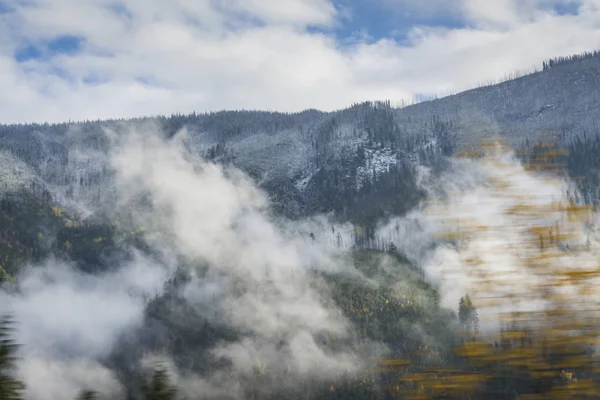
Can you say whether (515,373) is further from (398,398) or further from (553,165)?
(553,165)

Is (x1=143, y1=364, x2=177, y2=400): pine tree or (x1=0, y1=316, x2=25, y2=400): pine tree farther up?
(x1=0, y1=316, x2=25, y2=400): pine tree

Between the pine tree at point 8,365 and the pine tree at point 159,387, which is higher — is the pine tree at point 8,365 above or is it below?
above

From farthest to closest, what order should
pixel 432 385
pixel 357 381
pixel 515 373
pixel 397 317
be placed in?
pixel 397 317, pixel 357 381, pixel 432 385, pixel 515 373

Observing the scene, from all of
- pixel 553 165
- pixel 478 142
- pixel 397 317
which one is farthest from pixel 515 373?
pixel 397 317

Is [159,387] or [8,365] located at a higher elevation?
[8,365]

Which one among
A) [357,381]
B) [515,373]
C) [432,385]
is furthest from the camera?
[357,381]

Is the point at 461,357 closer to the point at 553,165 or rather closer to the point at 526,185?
the point at 526,185

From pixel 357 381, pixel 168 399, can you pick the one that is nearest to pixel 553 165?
pixel 168 399

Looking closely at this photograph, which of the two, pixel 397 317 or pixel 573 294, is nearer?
pixel 573 294

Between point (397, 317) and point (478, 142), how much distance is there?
589 feet

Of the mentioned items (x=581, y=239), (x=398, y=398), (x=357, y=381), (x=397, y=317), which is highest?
(x=581, y=239)

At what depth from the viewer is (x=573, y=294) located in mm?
5984

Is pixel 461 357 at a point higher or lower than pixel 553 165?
lower

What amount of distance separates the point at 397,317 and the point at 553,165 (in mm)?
180115
